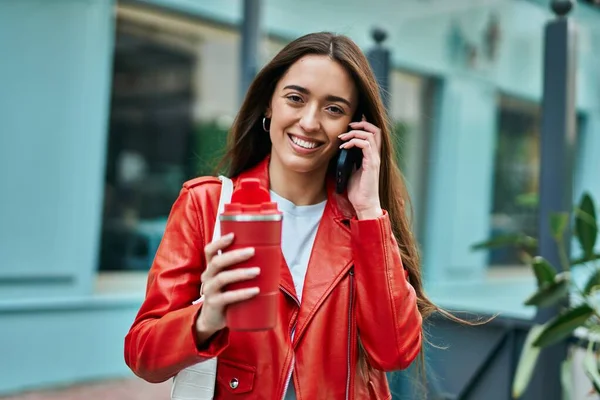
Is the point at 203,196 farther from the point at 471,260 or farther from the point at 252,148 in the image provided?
the point at 471,260

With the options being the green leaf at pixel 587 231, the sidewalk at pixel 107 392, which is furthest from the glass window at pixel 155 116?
the green leaf at pixel 587 231

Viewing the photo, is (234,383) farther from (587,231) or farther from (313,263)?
(587,231)

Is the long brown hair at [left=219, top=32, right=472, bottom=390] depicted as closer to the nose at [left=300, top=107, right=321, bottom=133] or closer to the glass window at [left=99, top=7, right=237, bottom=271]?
the nose at [left=300, top=107, right=321, bottom=133]

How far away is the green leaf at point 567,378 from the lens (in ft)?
9.33

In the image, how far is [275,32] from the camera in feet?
21.9

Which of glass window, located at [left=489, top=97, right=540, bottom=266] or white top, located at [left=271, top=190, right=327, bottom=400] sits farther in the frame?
glass window, located at [left=489, top=97, right=540, bottom=266]

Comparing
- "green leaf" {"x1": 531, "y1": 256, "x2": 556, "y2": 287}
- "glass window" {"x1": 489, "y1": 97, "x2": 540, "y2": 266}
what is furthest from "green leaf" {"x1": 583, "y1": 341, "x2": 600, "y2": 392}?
"glass window" {"x1": 489, "y1": 97, "x2": 540, "y2": 266}

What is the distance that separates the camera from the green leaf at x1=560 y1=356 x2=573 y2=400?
2.84 meters

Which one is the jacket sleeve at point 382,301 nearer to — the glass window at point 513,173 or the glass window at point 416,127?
the glass window at point 416,127

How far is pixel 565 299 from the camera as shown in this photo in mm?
2932

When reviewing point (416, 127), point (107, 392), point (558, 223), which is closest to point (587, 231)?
point (558, 223)

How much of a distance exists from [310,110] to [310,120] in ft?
0.09

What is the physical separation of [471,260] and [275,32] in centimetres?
353

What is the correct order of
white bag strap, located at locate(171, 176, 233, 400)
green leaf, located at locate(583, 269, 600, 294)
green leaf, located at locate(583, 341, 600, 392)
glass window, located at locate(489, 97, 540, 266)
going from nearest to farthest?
white bag strap, located at locate(171, 176, 233, 400) → green leaf, located at locate(583, 341, 600, 392) → green leaf, located at locate(583, 269, 600, 294) → glass window, located at locate(489, 97, 540, 266)
